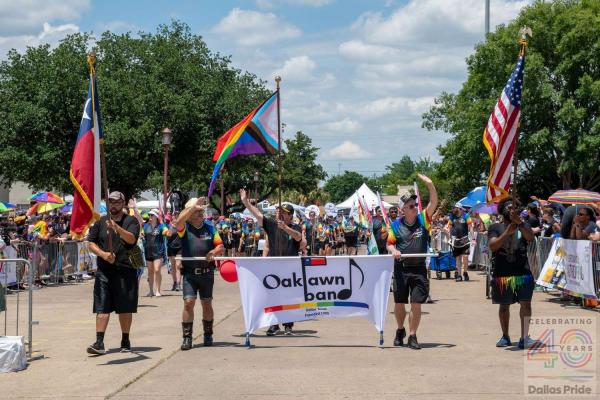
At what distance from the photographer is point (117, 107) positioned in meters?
42.2

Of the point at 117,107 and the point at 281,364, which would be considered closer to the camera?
the point at 281,364

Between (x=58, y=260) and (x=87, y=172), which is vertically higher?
(x=87, y=172)

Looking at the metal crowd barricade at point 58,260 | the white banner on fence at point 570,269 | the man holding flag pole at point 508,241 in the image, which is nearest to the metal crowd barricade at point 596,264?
the white banner on fence at point 570,269

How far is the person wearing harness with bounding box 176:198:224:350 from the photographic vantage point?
10672mm

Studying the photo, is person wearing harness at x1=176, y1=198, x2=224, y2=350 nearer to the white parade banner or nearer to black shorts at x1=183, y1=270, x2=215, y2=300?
black shorts at x1=183, y1=270, x2=215, y2=300

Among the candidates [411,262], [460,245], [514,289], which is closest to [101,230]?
[411,262]

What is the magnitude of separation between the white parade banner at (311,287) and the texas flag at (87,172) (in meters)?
1.96

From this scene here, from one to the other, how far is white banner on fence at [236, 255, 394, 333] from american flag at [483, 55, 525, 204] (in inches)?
63.6

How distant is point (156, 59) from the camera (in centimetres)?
4575

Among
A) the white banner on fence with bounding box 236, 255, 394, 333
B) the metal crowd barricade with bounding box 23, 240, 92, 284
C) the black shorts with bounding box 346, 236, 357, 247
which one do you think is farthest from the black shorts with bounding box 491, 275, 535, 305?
the black shorts with bounding box 346, 236, 357, 247

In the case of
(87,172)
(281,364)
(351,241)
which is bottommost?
(281,364)

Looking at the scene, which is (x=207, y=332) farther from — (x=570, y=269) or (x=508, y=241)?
(x=570, y=269)

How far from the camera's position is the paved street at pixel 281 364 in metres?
7.94

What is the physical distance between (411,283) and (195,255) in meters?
2.68
